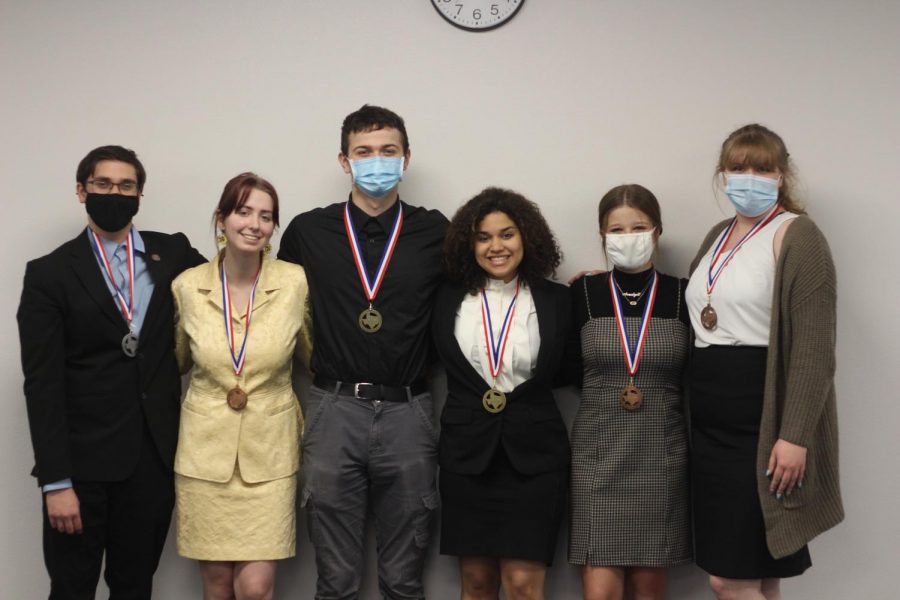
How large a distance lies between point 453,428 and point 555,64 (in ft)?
4.99

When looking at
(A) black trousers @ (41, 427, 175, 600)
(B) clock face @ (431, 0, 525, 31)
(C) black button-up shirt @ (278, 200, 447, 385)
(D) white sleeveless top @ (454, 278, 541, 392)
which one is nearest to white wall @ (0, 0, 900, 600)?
(B) clock face @ (431, 0, 525, 31)

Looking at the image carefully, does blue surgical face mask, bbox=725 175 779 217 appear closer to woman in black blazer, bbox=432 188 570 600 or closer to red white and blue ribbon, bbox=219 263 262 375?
woman in black blazer, bbox=432 188 570 600

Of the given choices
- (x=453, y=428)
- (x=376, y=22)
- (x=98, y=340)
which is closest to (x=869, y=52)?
(x=376, y=22)

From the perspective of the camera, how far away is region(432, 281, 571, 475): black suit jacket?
117 inches

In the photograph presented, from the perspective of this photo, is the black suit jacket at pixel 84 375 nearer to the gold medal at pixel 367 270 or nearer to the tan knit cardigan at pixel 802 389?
the gold medal at pixel 367 270

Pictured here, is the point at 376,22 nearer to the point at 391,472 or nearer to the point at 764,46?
the point at 764,46

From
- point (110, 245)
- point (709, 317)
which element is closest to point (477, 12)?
point (709, 317)

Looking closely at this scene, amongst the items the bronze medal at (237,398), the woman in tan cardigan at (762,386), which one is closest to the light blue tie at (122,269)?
the bronze medal at (237,398)

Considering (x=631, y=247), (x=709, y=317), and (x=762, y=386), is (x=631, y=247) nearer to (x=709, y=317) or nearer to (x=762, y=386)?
(x=709, y=317)

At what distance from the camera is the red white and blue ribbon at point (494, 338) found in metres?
3.00

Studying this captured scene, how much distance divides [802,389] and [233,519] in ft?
6.14

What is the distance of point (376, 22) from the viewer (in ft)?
11.7

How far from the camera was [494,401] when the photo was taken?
297 cm

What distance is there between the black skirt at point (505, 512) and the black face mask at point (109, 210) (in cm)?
141
